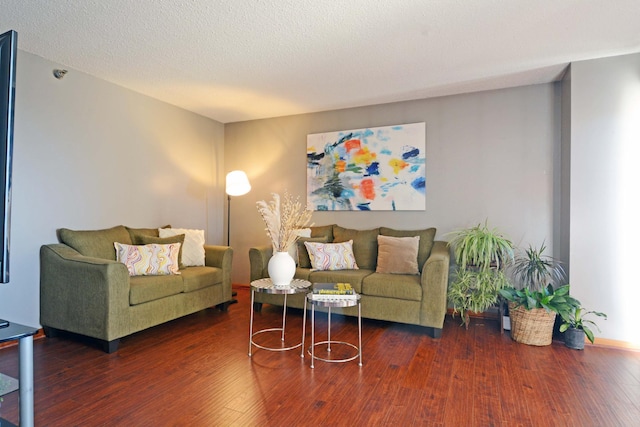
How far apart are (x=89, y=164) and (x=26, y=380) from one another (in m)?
2.55

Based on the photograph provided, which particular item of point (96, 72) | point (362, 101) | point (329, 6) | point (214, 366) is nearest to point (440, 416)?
point (214, 366)

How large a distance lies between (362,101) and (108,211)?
2.98 m


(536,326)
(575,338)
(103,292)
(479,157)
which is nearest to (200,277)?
(103,292)

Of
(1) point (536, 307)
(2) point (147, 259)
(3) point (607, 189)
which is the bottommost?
(1) point (536, 307)

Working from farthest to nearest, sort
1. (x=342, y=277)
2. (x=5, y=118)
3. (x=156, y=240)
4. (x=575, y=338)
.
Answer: (x=156, y=240), (x=342, y=277), (x=575, y=338), (x=5, y=118)

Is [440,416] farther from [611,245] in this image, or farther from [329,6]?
[329,6]

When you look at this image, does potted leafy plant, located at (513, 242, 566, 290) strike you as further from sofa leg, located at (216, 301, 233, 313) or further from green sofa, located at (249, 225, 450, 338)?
sofa leg, located at (216, 301, 233, 313)

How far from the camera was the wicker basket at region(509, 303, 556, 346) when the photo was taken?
2.97 meters

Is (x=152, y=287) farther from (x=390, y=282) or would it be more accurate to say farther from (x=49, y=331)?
(x=390, y=282)

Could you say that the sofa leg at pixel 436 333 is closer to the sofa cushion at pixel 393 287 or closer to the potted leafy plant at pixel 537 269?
the sofa cushion at pixel 393 287

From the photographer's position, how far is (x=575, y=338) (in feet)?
9.58

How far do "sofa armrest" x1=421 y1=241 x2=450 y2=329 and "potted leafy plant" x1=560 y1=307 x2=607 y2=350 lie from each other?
945mm

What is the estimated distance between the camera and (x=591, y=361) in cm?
269

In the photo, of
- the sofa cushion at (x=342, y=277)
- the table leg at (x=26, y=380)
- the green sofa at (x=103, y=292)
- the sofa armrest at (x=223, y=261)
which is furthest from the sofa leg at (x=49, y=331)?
the sofa cushion at (x=342, y=277)
